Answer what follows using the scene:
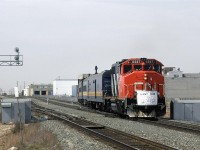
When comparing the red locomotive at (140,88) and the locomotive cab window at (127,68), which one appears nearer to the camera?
the red locomotive at (140,88)

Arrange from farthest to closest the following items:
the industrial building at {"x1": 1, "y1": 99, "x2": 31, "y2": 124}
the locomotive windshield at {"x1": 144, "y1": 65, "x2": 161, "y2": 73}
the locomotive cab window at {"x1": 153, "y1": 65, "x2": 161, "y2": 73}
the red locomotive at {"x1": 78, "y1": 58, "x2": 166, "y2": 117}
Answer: the industrial building at {"x1": 1, "y1": 99, "x2": 31, "y2": 124} < the locomotive cab window at {"x1": 153, "y1": 65, "x2": 161, "y2": 73} < the locomotive windshield at {"x1": 144, "y1": 65, "x2": 161, "y2": 73} < the red locomotive at {"x1": 78, "y1": 58, "x2": 166, "y2": 117}

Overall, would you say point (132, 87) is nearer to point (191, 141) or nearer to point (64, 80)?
point (191, 141)

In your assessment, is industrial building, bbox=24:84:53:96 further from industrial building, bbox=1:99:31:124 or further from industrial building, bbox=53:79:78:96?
industrial building, bbox=1:99:31:124

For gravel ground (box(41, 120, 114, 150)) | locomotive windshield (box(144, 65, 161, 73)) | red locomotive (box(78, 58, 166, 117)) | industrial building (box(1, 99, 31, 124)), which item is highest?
locomotive windshield (box(144, 65, 161, 73))

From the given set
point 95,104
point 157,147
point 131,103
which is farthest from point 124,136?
point 95,104

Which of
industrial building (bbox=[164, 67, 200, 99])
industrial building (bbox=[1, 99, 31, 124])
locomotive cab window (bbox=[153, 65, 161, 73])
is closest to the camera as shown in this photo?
locomotive cab window (bbox=[153, 65, 161, 73])

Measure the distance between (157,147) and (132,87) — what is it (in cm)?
1284

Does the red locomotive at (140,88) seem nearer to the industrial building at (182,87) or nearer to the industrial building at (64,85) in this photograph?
the industrial building at (182,87)

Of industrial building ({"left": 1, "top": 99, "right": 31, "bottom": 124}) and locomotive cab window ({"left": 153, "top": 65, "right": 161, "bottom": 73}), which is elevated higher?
locomotive cab window ({"left": 153, "top": 65, "right": 161, "bottom": 73})

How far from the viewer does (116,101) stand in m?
28.9

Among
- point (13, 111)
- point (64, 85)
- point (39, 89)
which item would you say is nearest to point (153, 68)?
point (13, 111)

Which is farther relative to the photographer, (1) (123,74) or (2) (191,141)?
(1) (123,74)

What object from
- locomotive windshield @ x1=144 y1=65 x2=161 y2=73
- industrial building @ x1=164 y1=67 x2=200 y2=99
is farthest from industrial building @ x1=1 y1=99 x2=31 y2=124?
industrial building @ x1=164 y1=67 x2=200 y2=99

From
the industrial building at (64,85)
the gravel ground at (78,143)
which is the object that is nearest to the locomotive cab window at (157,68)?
the gravel ground at (78,143)
